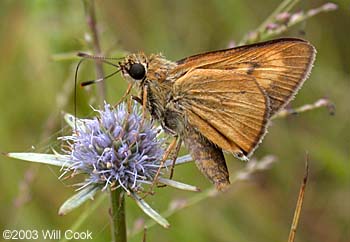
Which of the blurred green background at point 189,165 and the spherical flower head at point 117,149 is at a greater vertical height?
the blurred green background at point 189,165

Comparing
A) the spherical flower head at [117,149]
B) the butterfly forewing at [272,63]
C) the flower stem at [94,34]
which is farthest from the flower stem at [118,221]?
the flower stem at [94,34]

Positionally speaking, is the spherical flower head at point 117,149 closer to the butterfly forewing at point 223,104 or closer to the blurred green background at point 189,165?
the butterfly forewing at point 223,104

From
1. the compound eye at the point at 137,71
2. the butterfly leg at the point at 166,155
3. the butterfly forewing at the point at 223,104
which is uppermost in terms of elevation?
the compound eye at the point at 137,71

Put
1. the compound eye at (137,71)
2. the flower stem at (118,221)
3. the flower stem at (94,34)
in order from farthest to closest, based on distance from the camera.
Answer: the flower stem at (94,34), the compound eye at (137,71), the flower stem at (118,221)

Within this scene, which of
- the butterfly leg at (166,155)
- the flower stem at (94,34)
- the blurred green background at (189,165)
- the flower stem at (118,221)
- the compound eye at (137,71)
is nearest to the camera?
the flower stem at (118,221)

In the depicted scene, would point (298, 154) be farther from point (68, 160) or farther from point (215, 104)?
point (68, 160)
